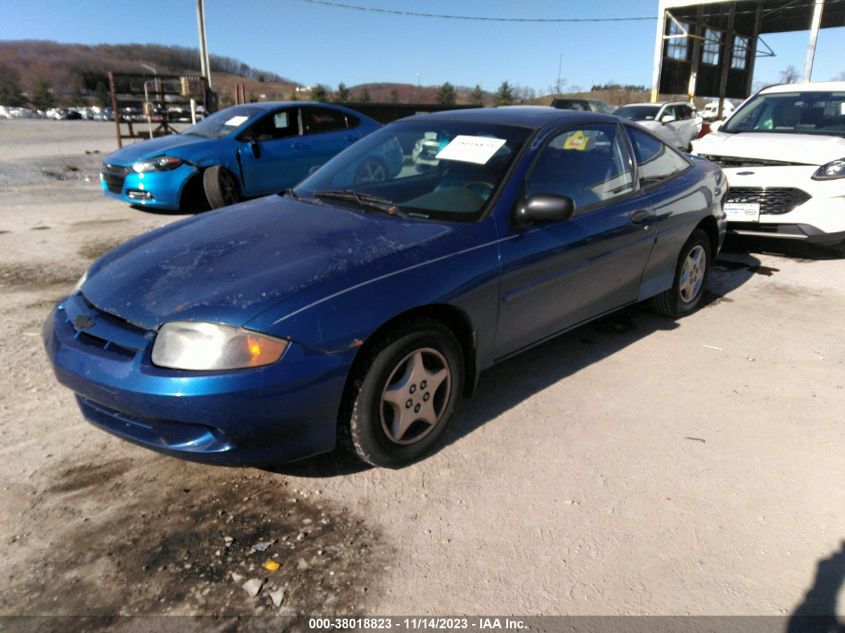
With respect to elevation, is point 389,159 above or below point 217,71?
below

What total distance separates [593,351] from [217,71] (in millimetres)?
156938

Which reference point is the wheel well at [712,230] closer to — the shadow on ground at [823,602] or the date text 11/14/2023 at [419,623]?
the shadow on ground at [823,602]

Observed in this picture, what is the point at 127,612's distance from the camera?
2.09 metres

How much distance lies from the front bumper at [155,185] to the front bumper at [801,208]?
6.21 meters

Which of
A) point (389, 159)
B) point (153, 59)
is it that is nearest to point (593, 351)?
point (389, 159)

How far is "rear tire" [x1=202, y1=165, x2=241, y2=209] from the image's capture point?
7754mm

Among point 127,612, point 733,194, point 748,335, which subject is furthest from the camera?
point 733,194

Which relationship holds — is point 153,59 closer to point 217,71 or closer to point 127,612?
point 217,71

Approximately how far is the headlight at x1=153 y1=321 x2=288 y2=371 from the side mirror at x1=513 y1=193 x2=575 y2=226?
1429mm

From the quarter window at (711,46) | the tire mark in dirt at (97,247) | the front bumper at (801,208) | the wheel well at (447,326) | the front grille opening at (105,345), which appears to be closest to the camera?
the front grille opening at (105,345)

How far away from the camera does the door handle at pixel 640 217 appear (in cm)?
400

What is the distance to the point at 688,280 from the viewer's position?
15.8 ft

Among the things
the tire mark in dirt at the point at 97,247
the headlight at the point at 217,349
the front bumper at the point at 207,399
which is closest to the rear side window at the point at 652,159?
the front bumper at the point at 207,399

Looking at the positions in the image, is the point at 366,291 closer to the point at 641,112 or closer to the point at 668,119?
the point at 668,119
